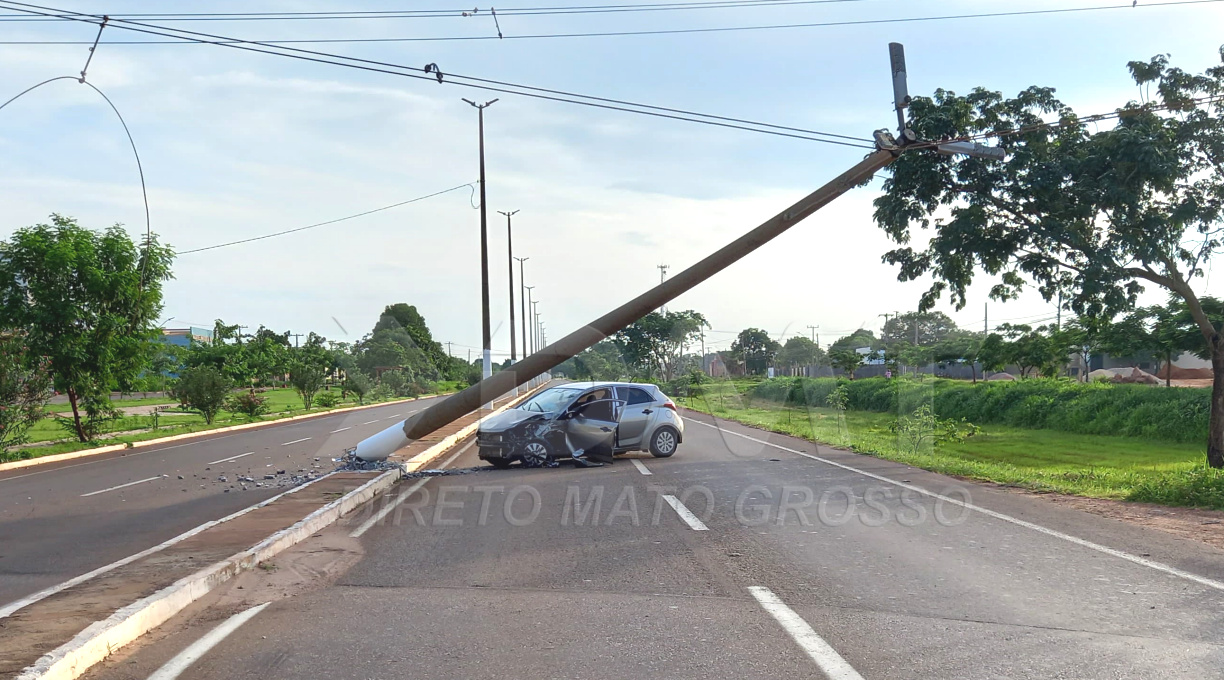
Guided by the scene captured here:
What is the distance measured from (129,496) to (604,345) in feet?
250

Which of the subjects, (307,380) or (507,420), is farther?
(307,380)

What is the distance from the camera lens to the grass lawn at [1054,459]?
1296 centimetres

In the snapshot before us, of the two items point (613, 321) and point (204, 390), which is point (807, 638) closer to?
point (613, 321)

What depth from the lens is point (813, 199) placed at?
16.9 m

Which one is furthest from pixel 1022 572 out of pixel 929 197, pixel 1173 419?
pixel 1173 419

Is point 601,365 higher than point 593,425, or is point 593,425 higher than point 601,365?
point 601,365

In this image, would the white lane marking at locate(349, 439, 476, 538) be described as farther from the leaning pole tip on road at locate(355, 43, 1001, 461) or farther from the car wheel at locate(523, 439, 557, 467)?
the car wheel at locate(523, 439, 557, 467)

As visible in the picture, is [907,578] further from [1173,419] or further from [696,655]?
Answer: [1173,419]

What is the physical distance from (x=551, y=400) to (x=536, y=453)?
140 centimetres

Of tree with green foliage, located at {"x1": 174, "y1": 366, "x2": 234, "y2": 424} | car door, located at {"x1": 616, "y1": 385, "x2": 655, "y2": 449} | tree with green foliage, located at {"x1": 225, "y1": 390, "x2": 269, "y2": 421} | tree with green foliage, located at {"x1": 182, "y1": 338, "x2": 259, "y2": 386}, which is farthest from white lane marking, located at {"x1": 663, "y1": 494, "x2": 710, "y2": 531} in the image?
tree with green foliage, located at {"x1": 182, "y1": 338, "x2": 259, "y2": 386}

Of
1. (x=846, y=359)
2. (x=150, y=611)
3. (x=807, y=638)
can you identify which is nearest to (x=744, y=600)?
(x=807, y=638)

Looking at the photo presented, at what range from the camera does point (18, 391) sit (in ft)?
74.2

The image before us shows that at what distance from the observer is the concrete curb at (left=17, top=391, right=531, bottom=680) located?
5.11 meters

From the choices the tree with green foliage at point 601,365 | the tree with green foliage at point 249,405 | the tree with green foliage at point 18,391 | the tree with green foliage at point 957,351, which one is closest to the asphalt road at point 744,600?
the tree with green foliage at point 18,391
